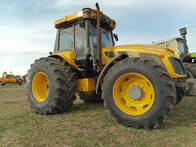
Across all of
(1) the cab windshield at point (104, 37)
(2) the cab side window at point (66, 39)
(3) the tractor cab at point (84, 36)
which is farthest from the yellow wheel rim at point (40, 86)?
(1) the cab windshield at point (104, 37)

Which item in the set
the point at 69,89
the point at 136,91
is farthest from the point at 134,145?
the point at 69,89

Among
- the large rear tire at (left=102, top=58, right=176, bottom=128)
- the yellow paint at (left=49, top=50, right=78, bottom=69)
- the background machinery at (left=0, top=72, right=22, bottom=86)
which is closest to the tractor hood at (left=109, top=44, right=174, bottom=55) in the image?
the large rear tire at (left=102, top=58, right=176, bottom=128)

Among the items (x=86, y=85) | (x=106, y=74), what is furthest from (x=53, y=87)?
(x=106, y=74)

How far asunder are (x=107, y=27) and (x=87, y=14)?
102cm

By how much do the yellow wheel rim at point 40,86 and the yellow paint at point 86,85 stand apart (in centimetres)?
87

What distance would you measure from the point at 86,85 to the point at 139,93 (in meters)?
1.45

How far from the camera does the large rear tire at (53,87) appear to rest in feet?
11.7

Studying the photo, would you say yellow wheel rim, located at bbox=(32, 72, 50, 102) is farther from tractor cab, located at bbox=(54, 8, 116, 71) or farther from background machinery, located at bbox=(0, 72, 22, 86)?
background machinery, located at bbox=(0, 72, 22, 86)

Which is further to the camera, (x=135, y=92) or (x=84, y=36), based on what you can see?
(x=84, y=36)

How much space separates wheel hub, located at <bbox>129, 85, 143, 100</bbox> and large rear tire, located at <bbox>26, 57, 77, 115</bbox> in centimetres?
150

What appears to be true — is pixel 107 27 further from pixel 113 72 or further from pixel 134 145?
pixel 134 145

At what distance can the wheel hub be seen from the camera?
272 cm

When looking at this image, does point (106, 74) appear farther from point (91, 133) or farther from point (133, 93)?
point (91, 133)

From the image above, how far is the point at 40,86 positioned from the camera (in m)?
4.22
